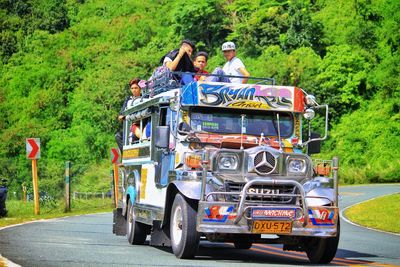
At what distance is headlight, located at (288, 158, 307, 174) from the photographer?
15609 mm

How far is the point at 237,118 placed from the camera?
54.6 feet

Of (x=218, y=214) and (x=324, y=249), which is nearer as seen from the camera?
(x=218, y=214)

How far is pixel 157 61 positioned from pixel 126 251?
84.5 m

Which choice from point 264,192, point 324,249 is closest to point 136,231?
point 264,192

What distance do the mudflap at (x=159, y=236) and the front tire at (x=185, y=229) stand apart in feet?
2.60

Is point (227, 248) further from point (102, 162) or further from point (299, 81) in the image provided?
point (102, 162)

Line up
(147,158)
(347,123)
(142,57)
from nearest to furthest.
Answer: (147,158) < (347,123) < (142,57)

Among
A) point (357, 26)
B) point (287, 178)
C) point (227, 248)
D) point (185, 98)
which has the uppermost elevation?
point (357, 26)

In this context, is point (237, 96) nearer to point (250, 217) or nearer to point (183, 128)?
point (183, 128)

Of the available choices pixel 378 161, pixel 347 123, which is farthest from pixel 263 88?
pixel 347 123

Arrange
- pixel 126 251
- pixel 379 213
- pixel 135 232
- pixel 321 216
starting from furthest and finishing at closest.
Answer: pixel 379 213
pixel 135 232
pixel 126 251
pixel 321 216

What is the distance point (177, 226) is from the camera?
613 inches

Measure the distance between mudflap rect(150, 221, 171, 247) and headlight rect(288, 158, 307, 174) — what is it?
2282 millimetres

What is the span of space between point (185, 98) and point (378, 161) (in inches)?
2389
